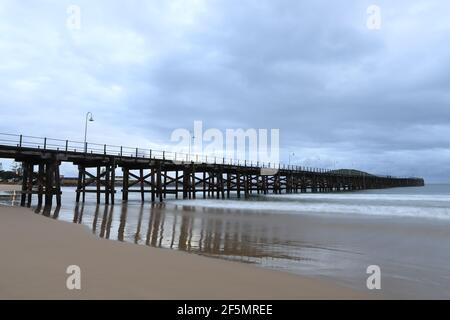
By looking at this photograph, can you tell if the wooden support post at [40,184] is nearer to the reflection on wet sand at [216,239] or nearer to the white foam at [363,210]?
the white foam at [363,210]

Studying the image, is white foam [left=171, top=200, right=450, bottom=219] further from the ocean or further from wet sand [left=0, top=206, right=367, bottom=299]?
wet sand [left=0, top=206, right=367, bottom=299]

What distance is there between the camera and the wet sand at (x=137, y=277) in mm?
4137

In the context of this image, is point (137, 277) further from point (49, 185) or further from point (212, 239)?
point (49, 185)

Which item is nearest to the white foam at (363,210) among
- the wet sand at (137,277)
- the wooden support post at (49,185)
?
the wooden support post at (49,185)

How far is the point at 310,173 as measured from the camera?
5944 cm

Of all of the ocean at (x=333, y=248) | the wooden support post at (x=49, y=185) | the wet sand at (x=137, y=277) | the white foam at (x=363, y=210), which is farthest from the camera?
the wooden support post at (x=49, y=185)

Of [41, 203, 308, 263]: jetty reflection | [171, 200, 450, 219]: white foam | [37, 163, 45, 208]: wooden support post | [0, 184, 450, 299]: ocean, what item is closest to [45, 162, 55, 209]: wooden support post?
[37, 163, 45, 208]: wooden support post

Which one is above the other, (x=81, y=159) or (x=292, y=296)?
(x=81, y=159)

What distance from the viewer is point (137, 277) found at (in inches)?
190

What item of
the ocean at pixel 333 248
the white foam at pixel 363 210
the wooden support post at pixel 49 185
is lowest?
the ocean at pixel 333 248

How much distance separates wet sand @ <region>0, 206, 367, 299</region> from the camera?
13.6ft
